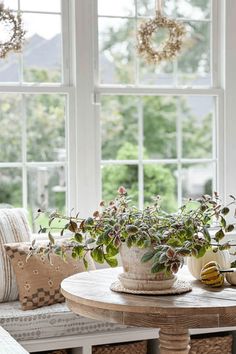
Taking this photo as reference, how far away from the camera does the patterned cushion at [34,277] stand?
3.91 meters

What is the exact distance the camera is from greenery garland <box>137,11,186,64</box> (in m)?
4.66

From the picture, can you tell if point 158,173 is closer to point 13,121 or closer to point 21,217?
point 13,121

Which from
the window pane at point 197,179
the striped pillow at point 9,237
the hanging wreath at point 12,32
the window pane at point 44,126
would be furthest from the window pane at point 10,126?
the striped pillow at point 9,237

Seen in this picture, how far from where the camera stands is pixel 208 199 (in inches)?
122

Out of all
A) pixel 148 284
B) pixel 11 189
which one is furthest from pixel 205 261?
pixel 11 189

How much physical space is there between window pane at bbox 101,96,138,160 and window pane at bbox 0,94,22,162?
1.52 m

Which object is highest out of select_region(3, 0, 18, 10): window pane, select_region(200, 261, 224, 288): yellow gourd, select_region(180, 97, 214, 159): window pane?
select_region(3, 0, 18, 10): window pane

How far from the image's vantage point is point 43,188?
22.7 ft

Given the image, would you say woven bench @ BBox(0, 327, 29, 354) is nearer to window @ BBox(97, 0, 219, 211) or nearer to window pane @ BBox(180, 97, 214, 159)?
window @ BBox(97, 0, 219, 211)

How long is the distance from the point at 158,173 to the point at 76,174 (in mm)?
6918

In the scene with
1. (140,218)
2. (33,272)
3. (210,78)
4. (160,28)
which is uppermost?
(160,28)

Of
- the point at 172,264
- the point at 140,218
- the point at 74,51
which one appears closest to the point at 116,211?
the point at 140,218

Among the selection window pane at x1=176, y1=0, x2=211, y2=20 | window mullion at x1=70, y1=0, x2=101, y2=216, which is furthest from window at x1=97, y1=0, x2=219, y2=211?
window mullion at x1=70, y1=0, x2=101, y2=216

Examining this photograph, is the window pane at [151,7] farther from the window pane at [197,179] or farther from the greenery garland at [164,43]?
the window pane at [197,179]
